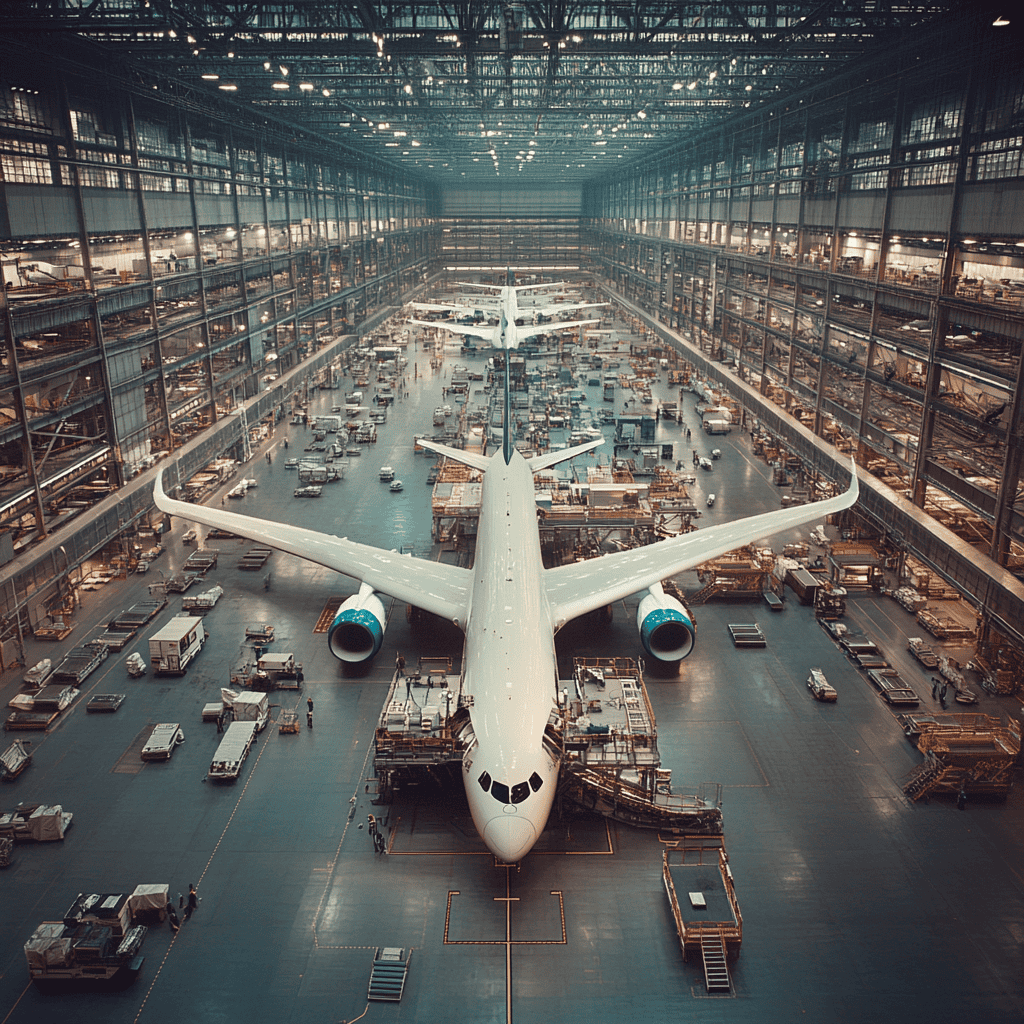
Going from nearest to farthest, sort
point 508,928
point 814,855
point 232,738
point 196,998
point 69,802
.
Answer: point 196,998 → point 508,928 → point 814,855 → point 69,802 → point 232,738

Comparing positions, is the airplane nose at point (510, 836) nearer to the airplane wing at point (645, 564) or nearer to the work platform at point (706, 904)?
the work platform at point (706, 904)

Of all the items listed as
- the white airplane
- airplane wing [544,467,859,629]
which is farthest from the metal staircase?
airplane wing [544,467,859,629]

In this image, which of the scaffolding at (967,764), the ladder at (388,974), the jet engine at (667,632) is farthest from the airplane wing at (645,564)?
the ladder at (388,974)

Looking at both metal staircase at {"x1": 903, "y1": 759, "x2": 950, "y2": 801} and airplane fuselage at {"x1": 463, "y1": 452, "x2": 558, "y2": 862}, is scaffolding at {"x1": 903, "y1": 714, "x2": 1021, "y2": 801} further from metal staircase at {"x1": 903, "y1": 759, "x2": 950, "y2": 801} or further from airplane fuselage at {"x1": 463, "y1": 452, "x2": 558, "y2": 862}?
airplane fuselage at {"x1": 463, "y1": 452, "x2": 558, "y2": 862}

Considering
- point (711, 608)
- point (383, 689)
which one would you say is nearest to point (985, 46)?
point (711, 608)

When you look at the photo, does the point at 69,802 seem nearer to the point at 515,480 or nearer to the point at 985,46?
the point at 515,480

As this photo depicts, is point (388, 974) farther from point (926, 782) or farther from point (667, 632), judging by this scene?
point (926, 782)
